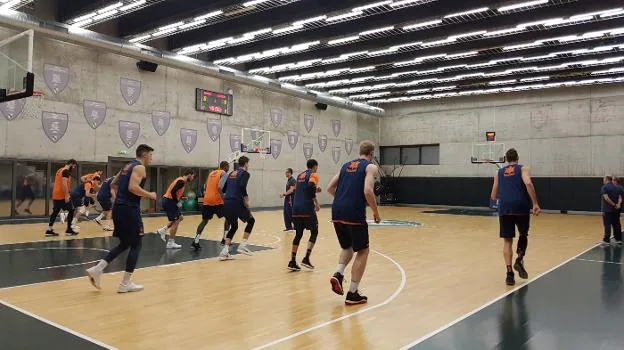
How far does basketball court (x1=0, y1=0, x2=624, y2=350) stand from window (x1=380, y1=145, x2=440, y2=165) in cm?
21

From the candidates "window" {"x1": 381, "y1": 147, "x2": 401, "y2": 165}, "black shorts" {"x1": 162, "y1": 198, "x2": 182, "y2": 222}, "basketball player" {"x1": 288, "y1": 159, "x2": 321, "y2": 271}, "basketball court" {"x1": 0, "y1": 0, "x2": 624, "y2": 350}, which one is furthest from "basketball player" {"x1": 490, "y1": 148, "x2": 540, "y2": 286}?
"window" {"x1": 381, "y1": 147, "x2": 401, "y2": 165}

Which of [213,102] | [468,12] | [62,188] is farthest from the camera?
[213,102]

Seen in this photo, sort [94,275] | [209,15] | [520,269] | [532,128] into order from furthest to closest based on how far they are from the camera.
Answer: [532,128], [209,15], [520,269], [94,275]

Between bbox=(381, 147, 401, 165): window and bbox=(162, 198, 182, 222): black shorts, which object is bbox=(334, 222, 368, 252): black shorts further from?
bbox=(381, 147, 401, 165): window

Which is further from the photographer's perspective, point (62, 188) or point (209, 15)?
point (209, 15)

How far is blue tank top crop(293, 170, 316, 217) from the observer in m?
7.93

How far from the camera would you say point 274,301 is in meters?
5.83

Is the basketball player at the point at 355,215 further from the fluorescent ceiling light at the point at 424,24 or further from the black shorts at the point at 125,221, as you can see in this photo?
the fluorescent ceiling light at the point at 424,24

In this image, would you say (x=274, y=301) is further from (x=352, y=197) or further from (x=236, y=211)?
(x=236, y=211)

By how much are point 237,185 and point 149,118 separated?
13.3 meters

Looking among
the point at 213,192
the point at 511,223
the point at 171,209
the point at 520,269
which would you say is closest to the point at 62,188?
the point at 171,209

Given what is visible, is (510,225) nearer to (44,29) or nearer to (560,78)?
(44,29)

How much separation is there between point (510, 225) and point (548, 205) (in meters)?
22.9

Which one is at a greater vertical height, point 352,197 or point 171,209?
point 352,197
